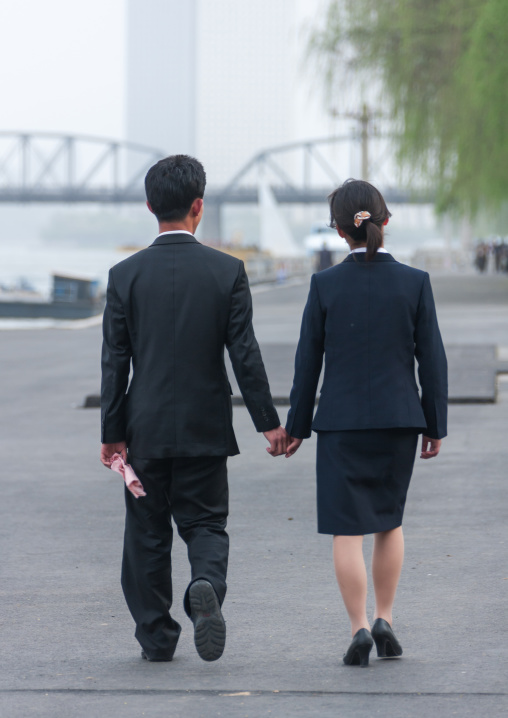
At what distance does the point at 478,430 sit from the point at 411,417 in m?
6.23

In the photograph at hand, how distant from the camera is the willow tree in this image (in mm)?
26062

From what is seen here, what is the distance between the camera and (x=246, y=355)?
14.1 feet

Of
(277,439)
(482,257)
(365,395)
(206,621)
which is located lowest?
(482,257)

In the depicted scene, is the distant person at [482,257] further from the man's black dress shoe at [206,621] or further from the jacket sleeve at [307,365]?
the man's black dress shoe at [206,621]

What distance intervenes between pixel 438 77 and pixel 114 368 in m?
26.4

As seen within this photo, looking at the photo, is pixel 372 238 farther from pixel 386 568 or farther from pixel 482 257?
pixel 482 257

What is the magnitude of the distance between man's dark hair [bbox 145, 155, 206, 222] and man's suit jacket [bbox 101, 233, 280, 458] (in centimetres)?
9

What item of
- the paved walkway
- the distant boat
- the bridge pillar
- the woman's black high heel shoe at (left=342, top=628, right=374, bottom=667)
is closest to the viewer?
the paved walkway

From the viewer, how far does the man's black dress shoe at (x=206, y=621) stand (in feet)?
13.1

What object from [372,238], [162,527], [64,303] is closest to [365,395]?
[372,238]

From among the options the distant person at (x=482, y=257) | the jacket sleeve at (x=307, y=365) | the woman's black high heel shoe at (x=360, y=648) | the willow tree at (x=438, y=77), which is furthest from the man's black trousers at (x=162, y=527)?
the distant person at (x=482, y=257)

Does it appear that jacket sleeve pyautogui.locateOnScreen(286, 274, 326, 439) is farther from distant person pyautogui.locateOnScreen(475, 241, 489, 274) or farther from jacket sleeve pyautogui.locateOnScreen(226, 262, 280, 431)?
distant person pyautogui.locateOnScreen(475, 241, 489, 274)

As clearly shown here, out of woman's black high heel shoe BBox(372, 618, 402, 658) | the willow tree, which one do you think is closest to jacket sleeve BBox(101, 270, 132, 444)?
woman's black high heel shoe BBox(372, 618, 402, 658)

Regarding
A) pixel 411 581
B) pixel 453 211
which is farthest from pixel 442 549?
pixel 453 211
